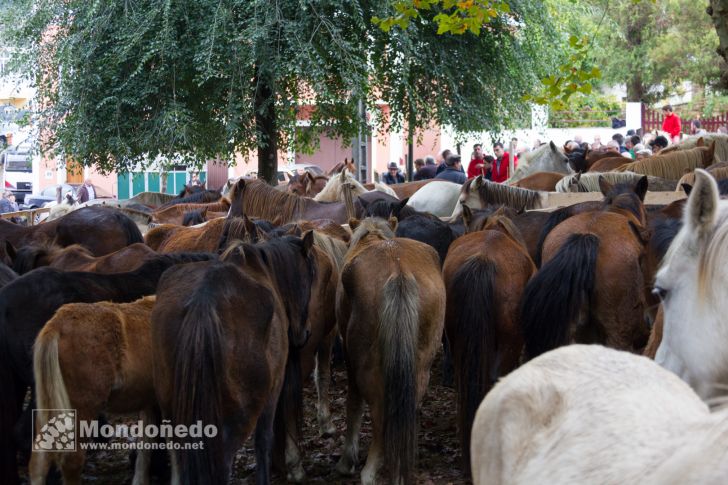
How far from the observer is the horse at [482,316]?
627 cm

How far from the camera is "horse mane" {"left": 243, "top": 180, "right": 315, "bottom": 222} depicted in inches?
434

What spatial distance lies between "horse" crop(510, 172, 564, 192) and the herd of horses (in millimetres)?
5144

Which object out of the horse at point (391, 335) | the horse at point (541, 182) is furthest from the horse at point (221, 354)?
the horse at point (541, 182)

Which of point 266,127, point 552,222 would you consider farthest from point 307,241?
point 266,127

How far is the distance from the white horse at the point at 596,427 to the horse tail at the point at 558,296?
3.13 m

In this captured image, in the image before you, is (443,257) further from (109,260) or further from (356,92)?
(356,92)

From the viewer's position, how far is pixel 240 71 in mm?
15023

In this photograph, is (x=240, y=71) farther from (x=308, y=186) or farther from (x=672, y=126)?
(x=672, y=126)

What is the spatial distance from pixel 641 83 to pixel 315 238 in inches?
1552

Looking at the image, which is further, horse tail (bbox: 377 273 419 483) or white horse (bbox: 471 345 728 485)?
horse tail (bbox: 377 273 419 483)

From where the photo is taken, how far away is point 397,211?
31.4 feet

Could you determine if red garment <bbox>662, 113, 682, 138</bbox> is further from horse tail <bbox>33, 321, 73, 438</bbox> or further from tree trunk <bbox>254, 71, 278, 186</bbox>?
horse tail <bbox>33, 321, 73, 438</bbox>

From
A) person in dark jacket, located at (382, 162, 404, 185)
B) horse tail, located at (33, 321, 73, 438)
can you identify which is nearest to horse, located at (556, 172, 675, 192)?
horse tail, located at (33, 321, 73, 438)

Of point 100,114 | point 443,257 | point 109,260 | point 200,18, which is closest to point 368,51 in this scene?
point 200,18
